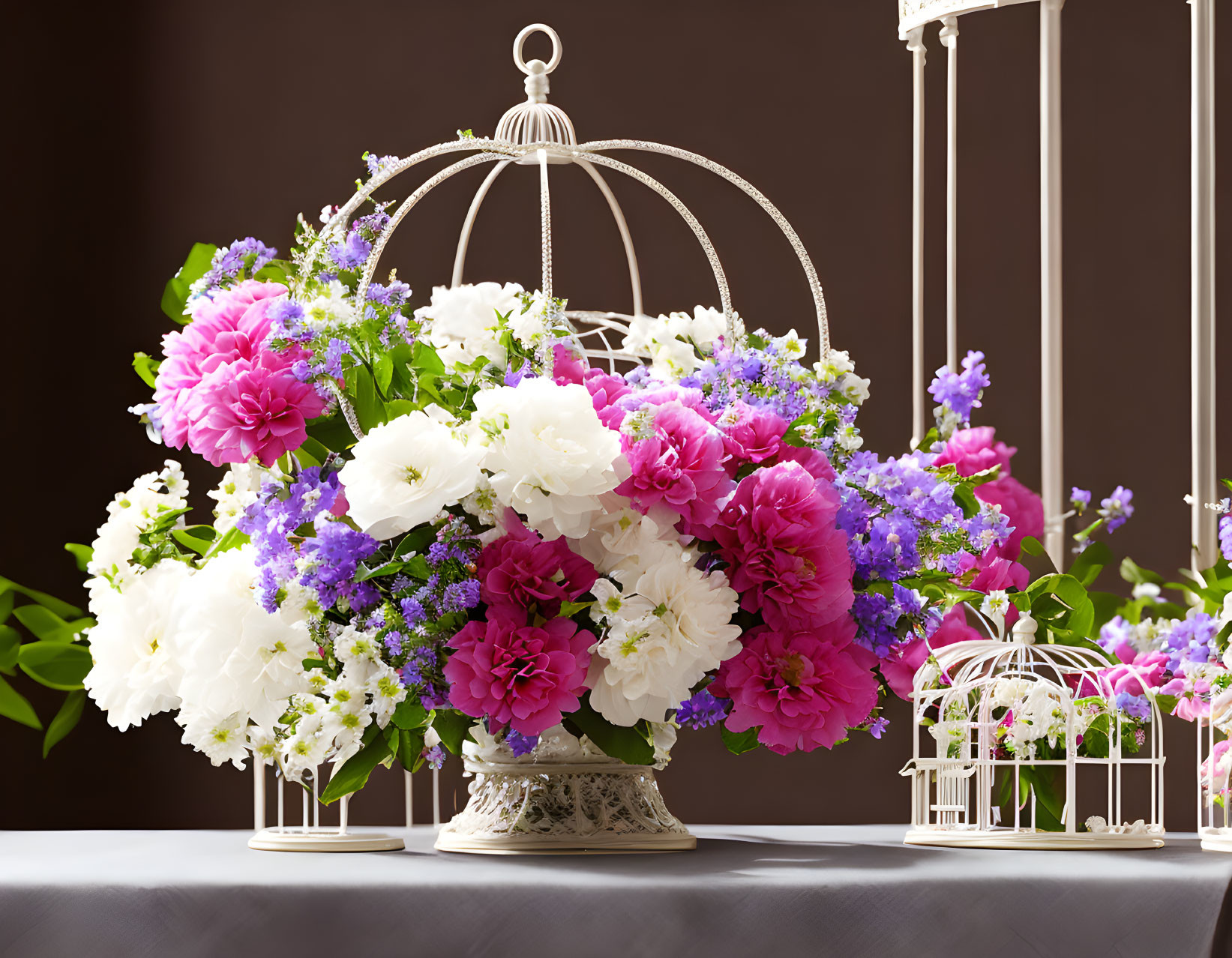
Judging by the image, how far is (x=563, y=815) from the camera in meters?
1.16

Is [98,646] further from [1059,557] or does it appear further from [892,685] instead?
[1059,557]

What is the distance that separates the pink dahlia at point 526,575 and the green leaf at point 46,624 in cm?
60

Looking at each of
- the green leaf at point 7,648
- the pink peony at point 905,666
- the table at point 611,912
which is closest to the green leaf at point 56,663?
the green leaf at point 7,648

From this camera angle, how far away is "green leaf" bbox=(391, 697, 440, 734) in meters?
1.05

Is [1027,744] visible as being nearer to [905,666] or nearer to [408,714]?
[905,666]

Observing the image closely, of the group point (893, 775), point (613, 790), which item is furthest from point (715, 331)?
point (893, 775)

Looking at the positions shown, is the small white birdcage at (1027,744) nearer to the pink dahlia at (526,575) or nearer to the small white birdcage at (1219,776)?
the small white birdcage at (1219,776)

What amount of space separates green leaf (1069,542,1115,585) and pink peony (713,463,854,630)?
0.47 meters

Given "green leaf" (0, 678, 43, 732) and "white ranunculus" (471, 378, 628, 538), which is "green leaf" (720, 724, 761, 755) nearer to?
"white ranunculus" (471, 378, 628, 538)

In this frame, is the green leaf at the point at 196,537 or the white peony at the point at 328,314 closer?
the white peony at the point at 328,314

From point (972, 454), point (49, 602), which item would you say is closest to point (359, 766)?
point (49, 602)

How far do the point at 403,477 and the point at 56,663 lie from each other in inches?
22.0

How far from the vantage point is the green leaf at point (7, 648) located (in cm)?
145

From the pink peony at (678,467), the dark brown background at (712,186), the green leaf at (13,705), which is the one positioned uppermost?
the dark brown background at (712,186)
